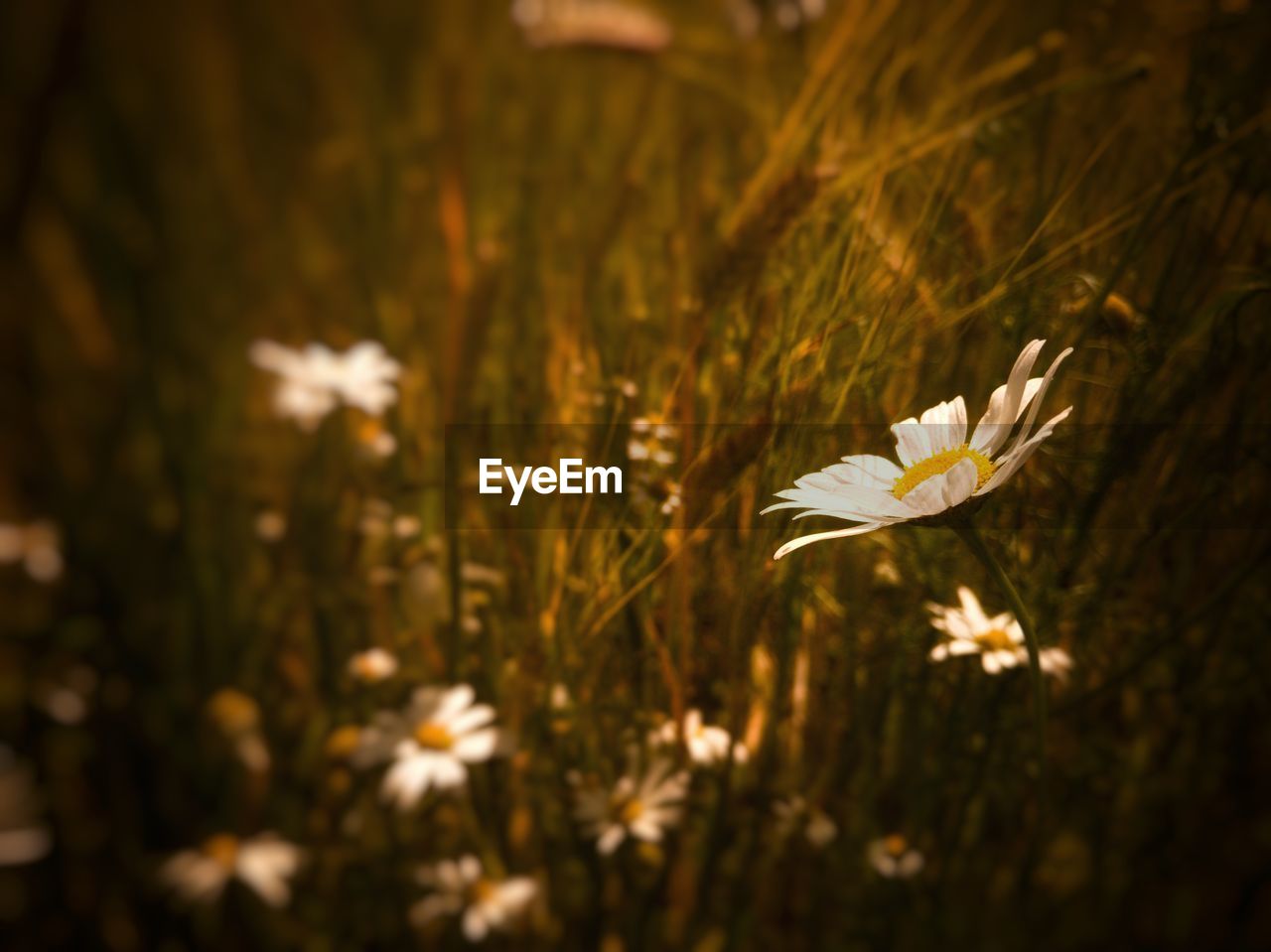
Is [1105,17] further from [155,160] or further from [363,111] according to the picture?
[155,160]

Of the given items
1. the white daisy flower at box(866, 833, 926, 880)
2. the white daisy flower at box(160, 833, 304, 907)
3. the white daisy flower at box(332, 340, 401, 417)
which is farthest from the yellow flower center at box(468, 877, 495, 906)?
the white daisy flower at box(332, 340, 401, 417)

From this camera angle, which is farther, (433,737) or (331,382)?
(331,382)

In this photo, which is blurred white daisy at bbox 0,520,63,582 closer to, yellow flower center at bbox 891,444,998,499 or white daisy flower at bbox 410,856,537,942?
white daisy flower at bbox 410,856,537,942

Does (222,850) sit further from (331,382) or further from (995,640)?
(995,640)

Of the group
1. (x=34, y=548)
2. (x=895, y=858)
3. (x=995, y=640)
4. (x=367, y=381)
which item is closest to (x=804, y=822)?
(x=895, y=858)

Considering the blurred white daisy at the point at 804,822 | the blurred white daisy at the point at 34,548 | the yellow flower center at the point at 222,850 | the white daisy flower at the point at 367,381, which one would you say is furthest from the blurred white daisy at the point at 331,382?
the blurred white daisy at the point at 804,822

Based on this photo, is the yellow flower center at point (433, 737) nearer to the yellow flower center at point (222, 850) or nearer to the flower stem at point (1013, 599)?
the yellow flower center at point (222, 850)

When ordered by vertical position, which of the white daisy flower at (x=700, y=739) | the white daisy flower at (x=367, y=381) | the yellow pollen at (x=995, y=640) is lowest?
the white daisy flower at (x=700, y=739)
